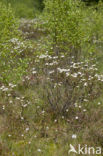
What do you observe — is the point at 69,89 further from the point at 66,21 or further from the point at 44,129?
the point at 66,21

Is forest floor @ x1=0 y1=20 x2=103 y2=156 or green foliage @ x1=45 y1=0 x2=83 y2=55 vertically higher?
green foliage @ x1=45 y1=0 x2=83 y2=55

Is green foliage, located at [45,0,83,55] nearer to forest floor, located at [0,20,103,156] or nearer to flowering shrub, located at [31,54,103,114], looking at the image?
flowering shrub, located at [31,54,103,114]

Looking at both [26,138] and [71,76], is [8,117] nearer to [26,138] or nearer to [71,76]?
[26,138]

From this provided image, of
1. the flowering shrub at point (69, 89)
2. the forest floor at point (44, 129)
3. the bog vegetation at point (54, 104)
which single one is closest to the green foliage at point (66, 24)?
the bog vegetation at point (54, 104)

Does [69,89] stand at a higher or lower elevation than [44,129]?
higher

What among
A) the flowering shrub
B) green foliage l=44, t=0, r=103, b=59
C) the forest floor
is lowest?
the forest floor

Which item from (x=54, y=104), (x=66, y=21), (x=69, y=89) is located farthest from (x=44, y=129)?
(x=66, y=21)

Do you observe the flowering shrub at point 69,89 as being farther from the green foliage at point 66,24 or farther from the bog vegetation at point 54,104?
the green foliage at point 66,24

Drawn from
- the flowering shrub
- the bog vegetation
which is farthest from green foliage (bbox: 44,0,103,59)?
the flowering shrub

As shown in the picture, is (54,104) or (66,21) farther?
(66,21)

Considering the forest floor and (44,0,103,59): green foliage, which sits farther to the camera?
(44,0,103,59): green foliage

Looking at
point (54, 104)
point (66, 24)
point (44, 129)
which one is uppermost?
point (66, 24)

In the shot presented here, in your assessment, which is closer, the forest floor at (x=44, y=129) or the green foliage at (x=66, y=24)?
the forest floor at (x=44, y=129)

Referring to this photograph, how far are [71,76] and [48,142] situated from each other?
91.4 inches
